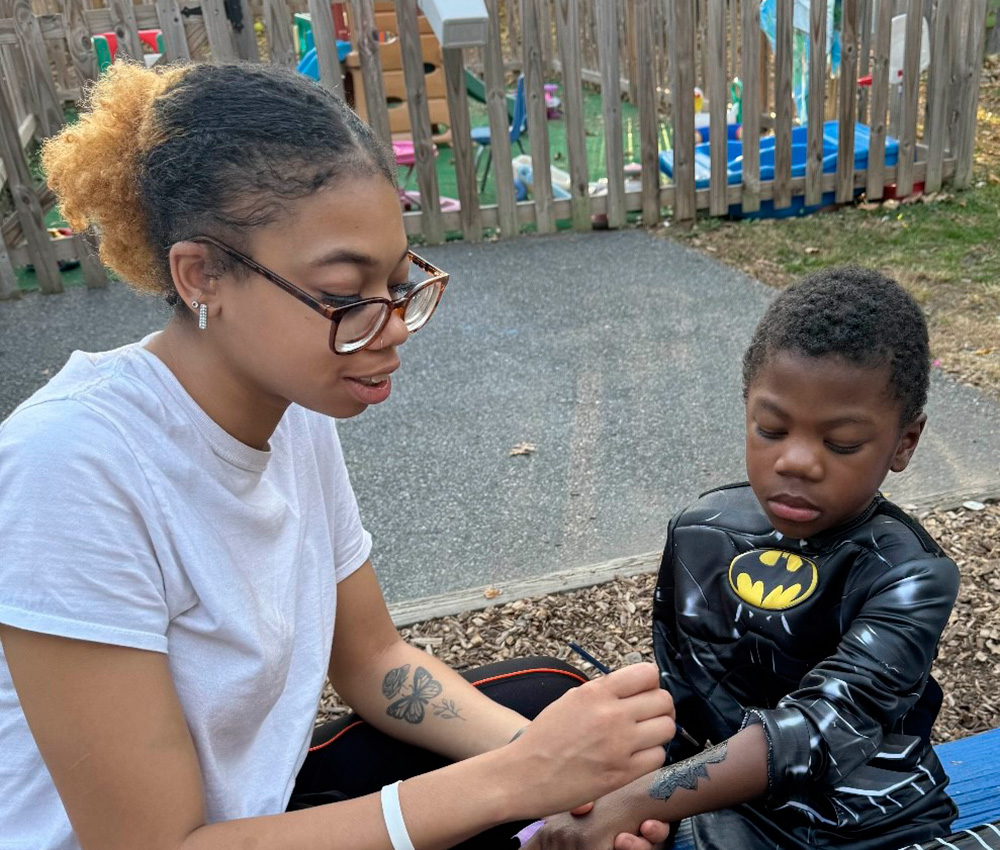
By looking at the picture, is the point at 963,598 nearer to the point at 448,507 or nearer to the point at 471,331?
the point at 448,507

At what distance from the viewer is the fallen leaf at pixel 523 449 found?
4371 mm

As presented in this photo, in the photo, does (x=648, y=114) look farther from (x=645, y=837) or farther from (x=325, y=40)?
(x=645, y=837)

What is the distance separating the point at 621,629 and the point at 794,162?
523cm

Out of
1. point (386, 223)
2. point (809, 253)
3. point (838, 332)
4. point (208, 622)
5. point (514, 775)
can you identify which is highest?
point (386, 223)

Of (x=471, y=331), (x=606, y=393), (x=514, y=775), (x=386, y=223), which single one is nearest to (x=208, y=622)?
(x=514, y=775)

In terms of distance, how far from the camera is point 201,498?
1.57 metres

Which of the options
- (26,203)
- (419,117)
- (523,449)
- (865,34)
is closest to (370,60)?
(419,117)

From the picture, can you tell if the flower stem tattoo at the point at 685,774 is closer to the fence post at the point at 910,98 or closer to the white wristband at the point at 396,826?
the white wristband at the point at 396,826

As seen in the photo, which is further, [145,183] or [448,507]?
[448,507]

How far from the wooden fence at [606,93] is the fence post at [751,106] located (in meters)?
0.01

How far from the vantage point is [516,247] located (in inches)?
267

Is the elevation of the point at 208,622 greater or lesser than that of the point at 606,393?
greater

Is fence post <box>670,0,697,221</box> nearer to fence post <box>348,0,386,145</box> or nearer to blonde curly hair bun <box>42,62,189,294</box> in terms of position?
fence post <box>348,0,386,145</box>

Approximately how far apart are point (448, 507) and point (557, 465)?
52cm
